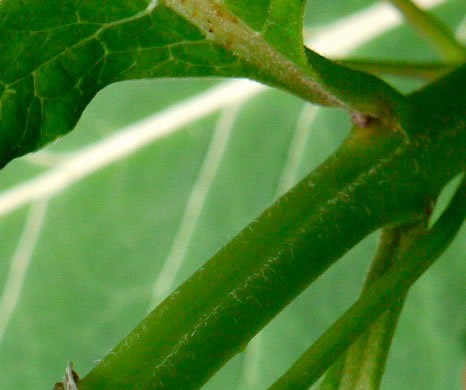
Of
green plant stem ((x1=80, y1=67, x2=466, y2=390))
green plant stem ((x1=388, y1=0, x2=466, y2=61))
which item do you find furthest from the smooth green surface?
green plant stem ((x1=80, y1=67, x2=466, y2=390))

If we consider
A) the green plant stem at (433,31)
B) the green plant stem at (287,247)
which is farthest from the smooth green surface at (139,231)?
the green plant stem at (287,247)

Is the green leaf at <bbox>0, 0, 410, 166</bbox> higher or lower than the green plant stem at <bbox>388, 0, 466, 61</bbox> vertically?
lower

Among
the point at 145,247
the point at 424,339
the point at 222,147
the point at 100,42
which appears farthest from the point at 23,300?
the point at 100,42

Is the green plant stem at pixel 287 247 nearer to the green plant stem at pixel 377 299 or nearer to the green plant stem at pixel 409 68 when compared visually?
the green plant stem at pixel 377 299

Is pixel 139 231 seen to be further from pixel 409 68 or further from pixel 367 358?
pixel 367 358

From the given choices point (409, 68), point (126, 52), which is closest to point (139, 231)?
point (409, 68)

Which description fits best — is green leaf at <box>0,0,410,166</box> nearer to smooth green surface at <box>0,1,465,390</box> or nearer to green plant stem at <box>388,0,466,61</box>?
green plant stem at <box>388,0,466,61</box>
